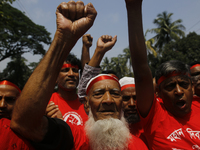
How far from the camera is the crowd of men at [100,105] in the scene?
1276 millimetres

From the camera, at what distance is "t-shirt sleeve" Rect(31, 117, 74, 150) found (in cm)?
134

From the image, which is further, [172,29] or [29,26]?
[172,29]

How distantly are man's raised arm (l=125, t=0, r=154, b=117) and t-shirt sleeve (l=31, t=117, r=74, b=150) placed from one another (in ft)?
2.92

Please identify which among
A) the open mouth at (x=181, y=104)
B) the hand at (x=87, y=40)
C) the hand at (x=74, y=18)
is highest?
the hand at (x=87, y=40)

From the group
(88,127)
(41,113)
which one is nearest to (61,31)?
(41,113)

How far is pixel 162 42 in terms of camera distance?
32.3m

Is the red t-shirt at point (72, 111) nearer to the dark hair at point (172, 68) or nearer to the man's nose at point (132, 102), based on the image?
the man's nose at point (132, 102)

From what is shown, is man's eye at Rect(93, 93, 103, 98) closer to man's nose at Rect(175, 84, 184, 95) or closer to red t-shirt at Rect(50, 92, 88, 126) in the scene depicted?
man's nose at Rect(175, 84, 184, 95)

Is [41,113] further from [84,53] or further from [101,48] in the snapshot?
[84,53]

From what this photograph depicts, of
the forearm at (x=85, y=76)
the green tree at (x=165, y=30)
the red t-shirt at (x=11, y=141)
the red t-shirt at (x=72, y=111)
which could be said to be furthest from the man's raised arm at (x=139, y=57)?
the green tree at (x=165, y=30)

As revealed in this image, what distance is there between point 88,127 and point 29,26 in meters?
22.0

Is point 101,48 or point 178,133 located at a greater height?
point 101,48

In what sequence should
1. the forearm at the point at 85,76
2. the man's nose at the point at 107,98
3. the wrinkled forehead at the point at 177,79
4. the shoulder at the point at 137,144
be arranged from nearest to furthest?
the shoulder at the point at 137,144 < the man's nose at the point at 107,98 < the wrinkled forehead at the point at 177,79 < the forearm at the point at 85,76

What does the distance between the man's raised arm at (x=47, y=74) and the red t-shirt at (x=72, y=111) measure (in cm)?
174
